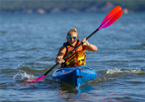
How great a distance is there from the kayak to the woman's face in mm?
730

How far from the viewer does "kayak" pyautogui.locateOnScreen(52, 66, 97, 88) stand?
8.23 m

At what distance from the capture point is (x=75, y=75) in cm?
818

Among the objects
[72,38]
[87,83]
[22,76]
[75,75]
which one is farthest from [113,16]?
[22,76]

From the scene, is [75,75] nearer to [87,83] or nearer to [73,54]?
[73,54]

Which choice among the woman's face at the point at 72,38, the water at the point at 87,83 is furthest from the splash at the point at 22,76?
the woman's face at the point at 72,38

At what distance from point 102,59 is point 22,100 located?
6307 mm

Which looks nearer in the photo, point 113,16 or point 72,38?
point 72,38

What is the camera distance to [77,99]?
25.1 feet

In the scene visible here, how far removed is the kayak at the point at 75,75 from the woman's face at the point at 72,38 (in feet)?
2.40

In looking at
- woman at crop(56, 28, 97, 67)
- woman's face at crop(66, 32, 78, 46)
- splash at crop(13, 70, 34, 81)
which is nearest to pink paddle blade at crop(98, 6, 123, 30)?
woman at crop(56, 28, 97, 67)

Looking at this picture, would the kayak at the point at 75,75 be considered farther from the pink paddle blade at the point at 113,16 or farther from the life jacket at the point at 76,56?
A: the pink paddle blade at the point at 113,16

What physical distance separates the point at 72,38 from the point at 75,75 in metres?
1.09

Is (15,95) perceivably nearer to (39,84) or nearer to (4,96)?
(4,96)

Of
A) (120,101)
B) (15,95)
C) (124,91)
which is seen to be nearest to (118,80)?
(124,91)
